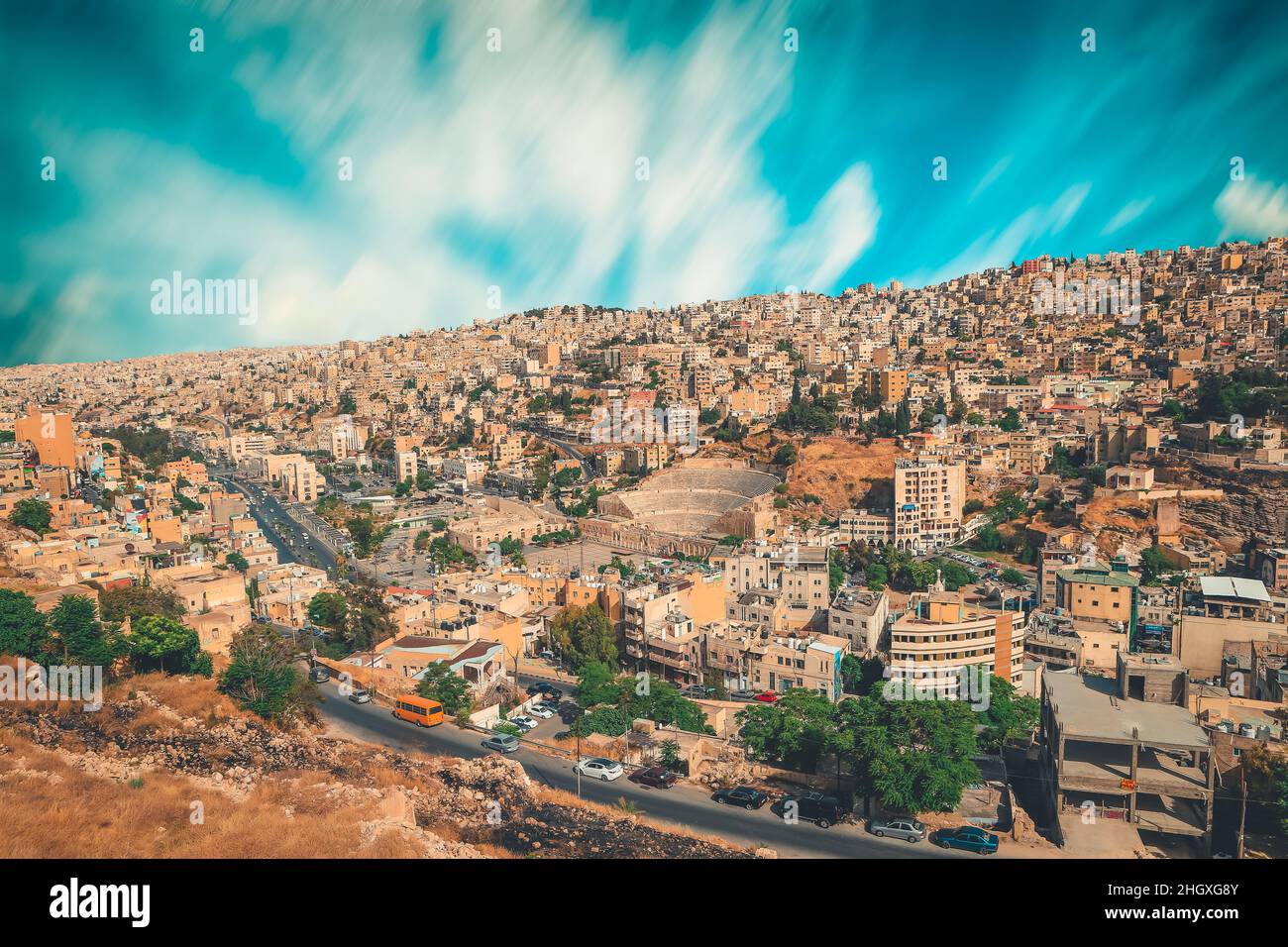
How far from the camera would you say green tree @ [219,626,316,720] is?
18.1ft

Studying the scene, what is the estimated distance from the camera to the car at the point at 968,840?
4867 millimetres

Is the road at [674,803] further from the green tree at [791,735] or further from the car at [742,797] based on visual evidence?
Result: the green tree at [791,735]

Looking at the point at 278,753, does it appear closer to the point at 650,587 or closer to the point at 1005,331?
the point at 650,587

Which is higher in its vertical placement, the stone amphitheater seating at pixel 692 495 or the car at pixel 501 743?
the stone amphitheater seating at pixel 692 495

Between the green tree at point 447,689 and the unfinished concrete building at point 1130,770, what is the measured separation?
4.22 metres

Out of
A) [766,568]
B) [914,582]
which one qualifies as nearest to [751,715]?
[766,568]

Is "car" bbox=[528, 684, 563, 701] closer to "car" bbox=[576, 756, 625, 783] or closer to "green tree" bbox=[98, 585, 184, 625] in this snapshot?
"car" bbox=[576, 756, 625, 783]

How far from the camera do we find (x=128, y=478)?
16531 mm

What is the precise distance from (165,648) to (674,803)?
368cm

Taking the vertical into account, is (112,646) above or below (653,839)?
above

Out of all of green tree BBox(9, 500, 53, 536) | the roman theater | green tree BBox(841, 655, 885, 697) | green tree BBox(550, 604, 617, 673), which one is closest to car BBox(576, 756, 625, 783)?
green tree BBox(550, 604, 617, 673)

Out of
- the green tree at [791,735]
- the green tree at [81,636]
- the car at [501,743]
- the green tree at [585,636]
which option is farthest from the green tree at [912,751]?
the green tree at [81,636]

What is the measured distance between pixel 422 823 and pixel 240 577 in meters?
6.88

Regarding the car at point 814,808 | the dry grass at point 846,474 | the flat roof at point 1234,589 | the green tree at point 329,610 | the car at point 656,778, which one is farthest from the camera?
the dry grass at point 846,474
